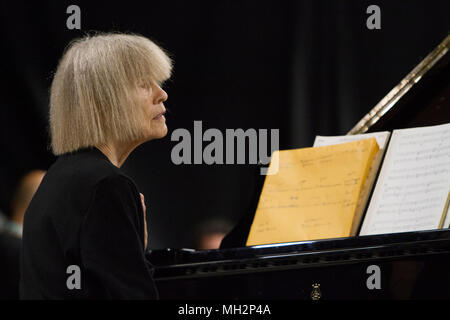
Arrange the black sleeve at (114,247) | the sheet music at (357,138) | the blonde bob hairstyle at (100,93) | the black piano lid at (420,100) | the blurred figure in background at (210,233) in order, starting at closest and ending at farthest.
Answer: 1. the black sleeve at (114,247)
2. the blonde bob hairstyle at (100,93)
3. the sheet music at (357,138)
4. the black piano lid at (420,100)
5. the blurred figure in background at (210,233)

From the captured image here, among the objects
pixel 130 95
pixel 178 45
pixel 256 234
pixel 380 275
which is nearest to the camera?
pixel 380 275

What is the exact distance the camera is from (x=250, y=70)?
372cm

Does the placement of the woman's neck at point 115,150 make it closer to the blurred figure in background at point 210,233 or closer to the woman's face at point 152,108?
the woman's face at point 152,108

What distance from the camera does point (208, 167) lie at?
3689 millimetres

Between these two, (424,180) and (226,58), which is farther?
(226,58)

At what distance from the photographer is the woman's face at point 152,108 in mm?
1594

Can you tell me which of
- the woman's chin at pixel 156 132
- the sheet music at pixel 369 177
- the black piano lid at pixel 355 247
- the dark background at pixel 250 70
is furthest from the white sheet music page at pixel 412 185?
the dark background at pixel 250 70

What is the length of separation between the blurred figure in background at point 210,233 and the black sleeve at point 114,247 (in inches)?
90.9

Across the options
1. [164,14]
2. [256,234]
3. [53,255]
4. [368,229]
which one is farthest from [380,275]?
[164,14]

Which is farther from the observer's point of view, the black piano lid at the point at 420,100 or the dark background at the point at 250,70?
the dark background at the point at 250,70

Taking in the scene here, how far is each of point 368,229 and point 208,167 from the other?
214cm

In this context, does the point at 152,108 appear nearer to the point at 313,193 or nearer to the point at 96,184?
the point at 96,184

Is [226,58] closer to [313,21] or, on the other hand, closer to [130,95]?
[313,21]

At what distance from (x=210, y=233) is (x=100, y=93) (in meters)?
2.20
